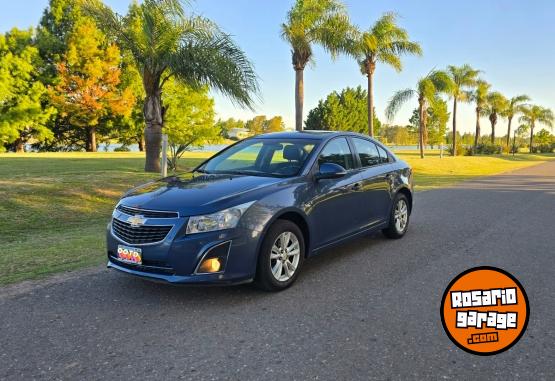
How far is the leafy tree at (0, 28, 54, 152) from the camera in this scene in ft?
116

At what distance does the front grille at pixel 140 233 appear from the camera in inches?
157

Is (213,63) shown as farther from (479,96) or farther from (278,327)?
(479,96)

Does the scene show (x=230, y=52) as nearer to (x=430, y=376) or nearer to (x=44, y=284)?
(x=44, y=284)

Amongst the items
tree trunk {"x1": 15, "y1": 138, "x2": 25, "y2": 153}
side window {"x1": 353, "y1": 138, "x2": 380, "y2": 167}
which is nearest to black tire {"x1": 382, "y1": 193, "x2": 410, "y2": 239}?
side window {"x1": 353, "y1": 138, "x2": 380, "y2": 167}

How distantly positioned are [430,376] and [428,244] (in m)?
3.85

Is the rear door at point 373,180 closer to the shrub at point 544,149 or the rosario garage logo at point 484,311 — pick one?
the rosario garage logo at point 484,311

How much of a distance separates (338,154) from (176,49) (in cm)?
913

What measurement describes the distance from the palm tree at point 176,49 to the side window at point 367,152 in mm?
7391

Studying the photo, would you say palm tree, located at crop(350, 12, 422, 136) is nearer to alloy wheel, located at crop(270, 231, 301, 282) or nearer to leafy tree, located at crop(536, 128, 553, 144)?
alloy wheel, located at crop(270, 231, 301, 282)

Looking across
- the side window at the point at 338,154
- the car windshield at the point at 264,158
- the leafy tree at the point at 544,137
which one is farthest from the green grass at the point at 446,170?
the leafy tree at the point at 544,137

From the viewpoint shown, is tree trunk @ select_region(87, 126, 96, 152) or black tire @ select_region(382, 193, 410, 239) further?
tree trunk @ select_region(87, 126, 96, 152)

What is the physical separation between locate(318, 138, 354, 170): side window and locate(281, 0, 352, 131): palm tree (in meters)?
13.0

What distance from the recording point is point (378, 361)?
309 centimetres

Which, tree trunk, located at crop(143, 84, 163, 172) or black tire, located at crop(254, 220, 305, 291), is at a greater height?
tree trunk, located at crop(143, 84, 163, 172)
